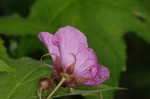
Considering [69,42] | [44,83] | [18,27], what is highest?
[18,27]

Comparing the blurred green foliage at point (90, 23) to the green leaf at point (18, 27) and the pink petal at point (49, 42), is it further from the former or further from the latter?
the pink petal at point (49, 42)

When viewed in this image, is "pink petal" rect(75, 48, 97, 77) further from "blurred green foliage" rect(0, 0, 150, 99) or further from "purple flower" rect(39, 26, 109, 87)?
"blurred green foliage" rect(0, 0, 150, 99)

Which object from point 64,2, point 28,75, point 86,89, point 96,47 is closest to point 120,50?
point 96,47

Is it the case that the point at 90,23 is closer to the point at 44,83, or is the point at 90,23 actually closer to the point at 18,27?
the point at 18,27

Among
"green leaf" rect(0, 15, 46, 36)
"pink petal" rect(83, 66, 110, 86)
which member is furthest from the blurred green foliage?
"pink petal" rect(83, 66, 110, 86)

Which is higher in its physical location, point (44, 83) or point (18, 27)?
point (18, 27)

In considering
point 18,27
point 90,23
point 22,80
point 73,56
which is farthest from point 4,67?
point 90,23

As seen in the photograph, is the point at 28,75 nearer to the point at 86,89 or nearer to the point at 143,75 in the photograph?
the point at 86,89
